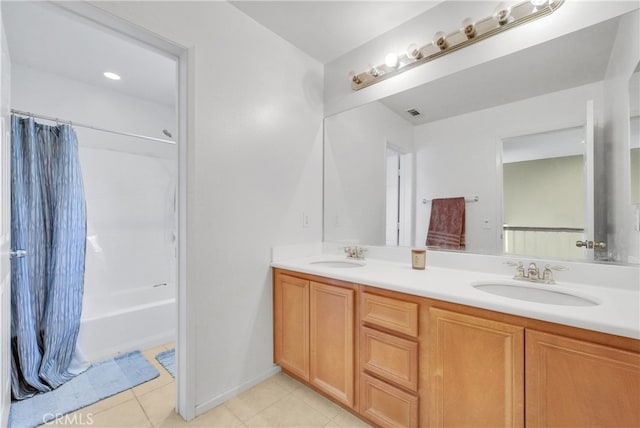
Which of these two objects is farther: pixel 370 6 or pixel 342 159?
pixel 342 159

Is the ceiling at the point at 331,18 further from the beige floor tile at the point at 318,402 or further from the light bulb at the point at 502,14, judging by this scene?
the beige floor tile at the point at 318,402

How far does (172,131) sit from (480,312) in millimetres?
3158

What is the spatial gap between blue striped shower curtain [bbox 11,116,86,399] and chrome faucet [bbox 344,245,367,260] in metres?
1.95

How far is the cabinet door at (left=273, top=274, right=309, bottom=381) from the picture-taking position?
1671mm

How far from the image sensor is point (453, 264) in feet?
5.26

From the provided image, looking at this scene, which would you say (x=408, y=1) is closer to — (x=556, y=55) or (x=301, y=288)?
(x=556, y=55)

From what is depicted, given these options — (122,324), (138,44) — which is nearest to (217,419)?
(122,324)

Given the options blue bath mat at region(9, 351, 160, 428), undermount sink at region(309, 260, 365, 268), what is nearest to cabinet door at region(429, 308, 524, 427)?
undermount sink at region(309, 260, 365, 268)

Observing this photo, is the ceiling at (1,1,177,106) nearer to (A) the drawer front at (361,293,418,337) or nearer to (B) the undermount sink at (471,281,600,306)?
(A) the drawer front at (361,293,418,337)

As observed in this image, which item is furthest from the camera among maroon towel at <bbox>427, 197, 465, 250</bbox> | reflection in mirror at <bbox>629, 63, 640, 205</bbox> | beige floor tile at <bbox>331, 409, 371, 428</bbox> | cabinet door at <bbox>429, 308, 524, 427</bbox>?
maroon towel at <bbox>427, 197, 465, 250</bbox>

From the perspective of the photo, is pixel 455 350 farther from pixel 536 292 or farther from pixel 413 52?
pixel 413 52

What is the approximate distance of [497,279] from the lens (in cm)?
135

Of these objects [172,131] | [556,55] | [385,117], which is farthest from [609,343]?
[172,131]

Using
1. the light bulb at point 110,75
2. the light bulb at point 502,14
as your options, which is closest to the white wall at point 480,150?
the light bulb at point 502,14
